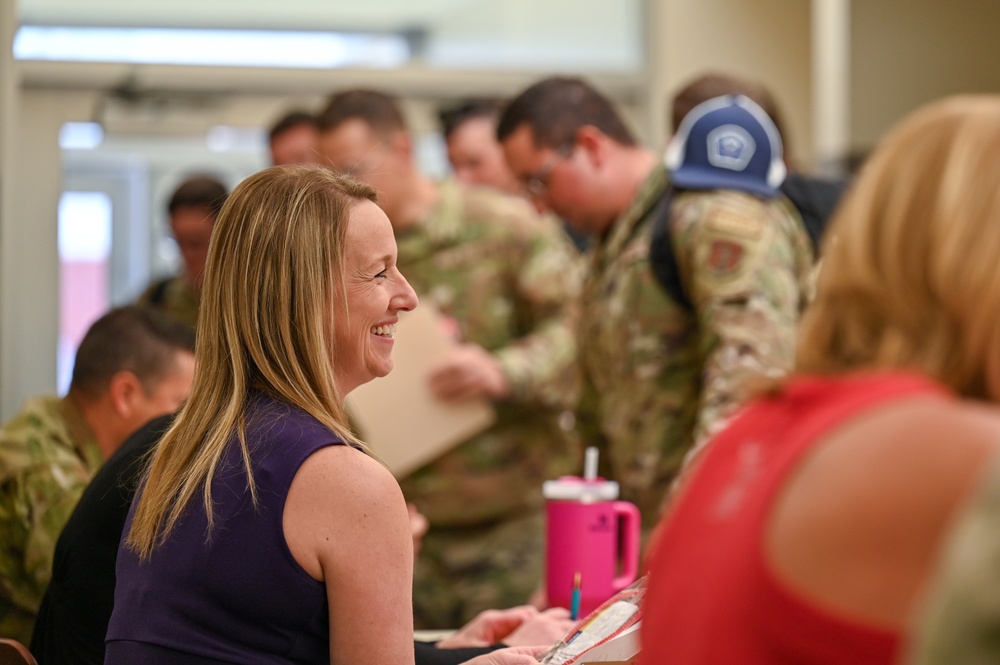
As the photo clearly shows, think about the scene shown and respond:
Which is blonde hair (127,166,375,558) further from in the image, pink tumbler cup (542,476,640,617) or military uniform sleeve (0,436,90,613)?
military uniform sleeve (0,436,90,613)

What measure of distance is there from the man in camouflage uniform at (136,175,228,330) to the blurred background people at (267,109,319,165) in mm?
198

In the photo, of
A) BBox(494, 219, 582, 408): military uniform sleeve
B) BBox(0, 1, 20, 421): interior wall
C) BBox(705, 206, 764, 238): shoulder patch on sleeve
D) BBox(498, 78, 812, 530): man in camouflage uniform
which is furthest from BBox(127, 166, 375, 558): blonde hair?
BBox(0, 1, 20, 421): interior wall

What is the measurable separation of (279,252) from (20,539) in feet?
3.11

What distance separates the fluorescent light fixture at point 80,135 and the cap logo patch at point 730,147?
94.4 inches

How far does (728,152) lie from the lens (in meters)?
2.43

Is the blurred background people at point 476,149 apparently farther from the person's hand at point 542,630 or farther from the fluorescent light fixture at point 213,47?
the person's hand at point 542,630

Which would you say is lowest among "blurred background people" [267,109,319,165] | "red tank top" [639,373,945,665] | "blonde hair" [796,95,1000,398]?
"red tank top" [639,373,945,665]

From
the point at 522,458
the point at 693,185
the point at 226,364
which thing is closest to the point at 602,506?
the point at 226,364

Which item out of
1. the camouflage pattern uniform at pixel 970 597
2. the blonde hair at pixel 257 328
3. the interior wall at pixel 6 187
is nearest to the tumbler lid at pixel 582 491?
the blonde hair at pixel 257 328

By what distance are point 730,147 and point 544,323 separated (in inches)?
36.8

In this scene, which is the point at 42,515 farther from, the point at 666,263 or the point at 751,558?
the point at 751,558

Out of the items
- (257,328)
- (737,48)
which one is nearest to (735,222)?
(257,328)

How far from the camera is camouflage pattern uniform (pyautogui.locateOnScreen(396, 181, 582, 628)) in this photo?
10.6ft

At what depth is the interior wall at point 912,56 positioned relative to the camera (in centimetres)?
411
